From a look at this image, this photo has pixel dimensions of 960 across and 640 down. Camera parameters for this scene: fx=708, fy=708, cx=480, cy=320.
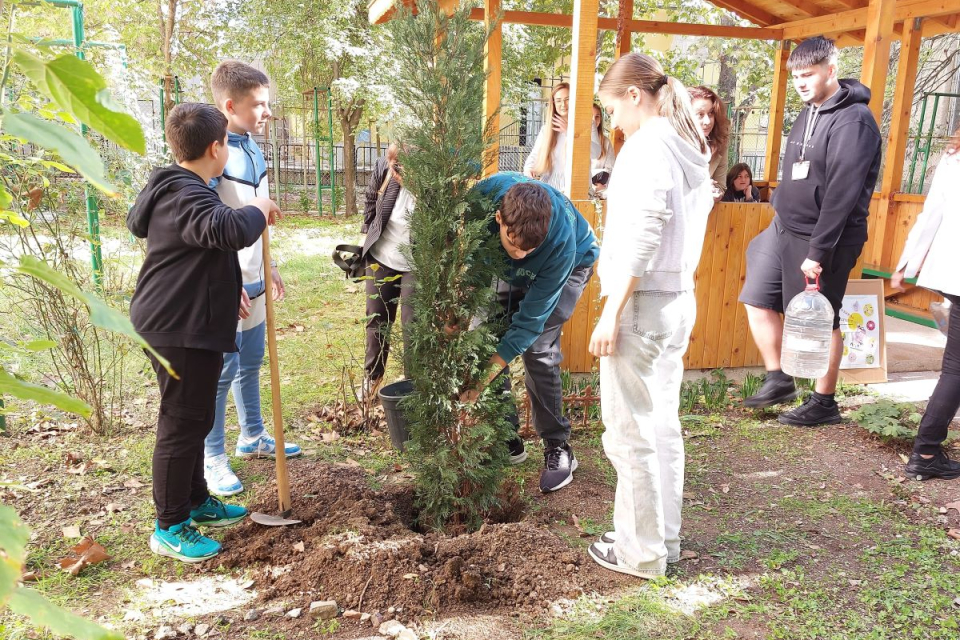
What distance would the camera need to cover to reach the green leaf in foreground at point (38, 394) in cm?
66

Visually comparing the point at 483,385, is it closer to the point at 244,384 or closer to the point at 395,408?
the point at 395,408

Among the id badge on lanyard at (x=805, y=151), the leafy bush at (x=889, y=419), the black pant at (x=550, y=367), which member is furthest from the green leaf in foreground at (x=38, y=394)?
the leafy bush at (x=889, y=419)

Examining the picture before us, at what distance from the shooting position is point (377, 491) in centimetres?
354

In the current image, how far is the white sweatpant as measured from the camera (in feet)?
8.86

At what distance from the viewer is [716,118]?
5129 millimetres

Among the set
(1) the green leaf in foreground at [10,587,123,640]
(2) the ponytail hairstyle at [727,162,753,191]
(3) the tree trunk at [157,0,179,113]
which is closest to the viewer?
(1) the green leaf in foreground at [10,587,123,640]

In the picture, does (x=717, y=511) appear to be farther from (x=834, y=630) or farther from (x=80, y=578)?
(x=80, y=578)

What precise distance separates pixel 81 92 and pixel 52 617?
458 millimetres

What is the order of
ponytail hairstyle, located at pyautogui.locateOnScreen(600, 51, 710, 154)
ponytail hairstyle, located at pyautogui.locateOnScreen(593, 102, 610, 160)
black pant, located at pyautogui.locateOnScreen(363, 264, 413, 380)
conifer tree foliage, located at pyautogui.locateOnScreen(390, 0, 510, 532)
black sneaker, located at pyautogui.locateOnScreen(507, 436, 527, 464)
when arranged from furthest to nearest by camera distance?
ponytail hairstyle, located at pyautogui.locateOnScreen(593, 102, 610, 160) < black pant, located at pyautogui.locateOnScreen(363, 264, 413, 380) < black sneaker, located at pyautogui.locateOnScreen(507, 436, 527, 464) < conifer tree foliage, located at pyautogui.locateOnScreen(390, 0, 510, 532) < ponytail hairstyle, located at pyautogui.locateOnScreen(600, 51, 710, 154)

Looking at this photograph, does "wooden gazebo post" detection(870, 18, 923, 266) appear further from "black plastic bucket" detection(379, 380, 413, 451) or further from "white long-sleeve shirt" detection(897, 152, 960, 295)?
"black plastic bucket" detection(379, 380, 413, 451)

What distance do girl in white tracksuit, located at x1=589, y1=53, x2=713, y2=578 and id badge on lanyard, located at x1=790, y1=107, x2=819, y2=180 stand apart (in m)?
2.10

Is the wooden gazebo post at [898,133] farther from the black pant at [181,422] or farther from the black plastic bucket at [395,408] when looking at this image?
the black pant at [181,422]

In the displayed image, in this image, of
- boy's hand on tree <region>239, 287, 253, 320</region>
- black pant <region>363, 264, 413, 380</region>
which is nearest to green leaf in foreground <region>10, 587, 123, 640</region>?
boy's hand on tree <region>239, 287, 253, 320</region>

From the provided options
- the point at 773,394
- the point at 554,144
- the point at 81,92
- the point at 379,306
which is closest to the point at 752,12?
the point at 554,144
